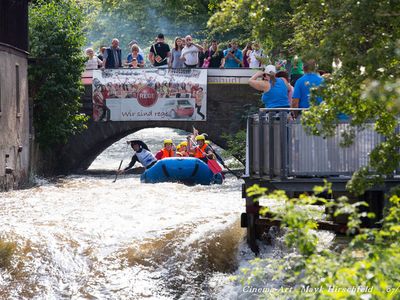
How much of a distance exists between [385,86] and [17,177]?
69.7ft

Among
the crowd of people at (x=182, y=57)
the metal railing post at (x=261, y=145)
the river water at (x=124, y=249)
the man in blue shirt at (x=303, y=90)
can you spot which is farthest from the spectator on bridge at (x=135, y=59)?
the metal railing post at (x=261, y=145)

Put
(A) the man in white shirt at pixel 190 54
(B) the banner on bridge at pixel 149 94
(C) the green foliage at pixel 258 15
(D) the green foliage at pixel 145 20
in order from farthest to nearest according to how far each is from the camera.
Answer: (D) the green foliage at pixel 145 20, (B) the banner on bridge at pixel 149 94, (A) the man in white shirt at pixel 190 54, (C) the green foliage at pixel 258 15

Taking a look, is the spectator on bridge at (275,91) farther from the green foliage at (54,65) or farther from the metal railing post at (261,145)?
the green foliage at (54,65)

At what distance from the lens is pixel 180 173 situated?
27500 mm

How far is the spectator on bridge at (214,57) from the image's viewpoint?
3288 cm

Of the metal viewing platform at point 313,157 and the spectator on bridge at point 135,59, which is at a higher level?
the spectator on bridge at point 135,59

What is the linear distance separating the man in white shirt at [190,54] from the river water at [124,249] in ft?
37.2

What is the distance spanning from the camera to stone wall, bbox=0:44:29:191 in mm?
26578

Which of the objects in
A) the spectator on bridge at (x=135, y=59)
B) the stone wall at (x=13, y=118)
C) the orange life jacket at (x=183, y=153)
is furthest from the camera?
the spectator on bridge at (x=135, y=59)

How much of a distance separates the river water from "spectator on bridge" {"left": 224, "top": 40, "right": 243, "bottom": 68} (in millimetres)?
11931

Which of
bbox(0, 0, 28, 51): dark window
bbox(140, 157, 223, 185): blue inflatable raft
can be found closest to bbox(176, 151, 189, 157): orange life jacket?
bbox(140, 157, 223, 185): blue inflatable raft

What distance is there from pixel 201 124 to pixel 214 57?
222 centimetres

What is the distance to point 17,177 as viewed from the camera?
27875 millimetres

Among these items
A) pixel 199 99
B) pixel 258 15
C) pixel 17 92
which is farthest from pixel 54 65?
pixel 258 15
